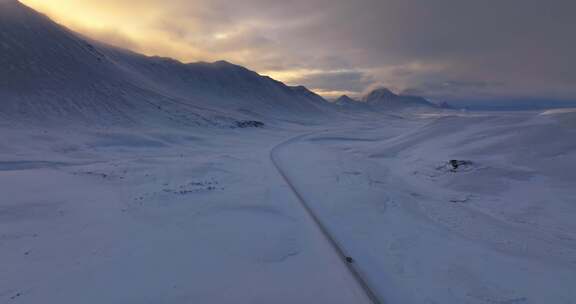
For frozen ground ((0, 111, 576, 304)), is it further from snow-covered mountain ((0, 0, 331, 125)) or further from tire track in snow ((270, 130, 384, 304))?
snow-covered mountain ((0, 0, 331, 125))

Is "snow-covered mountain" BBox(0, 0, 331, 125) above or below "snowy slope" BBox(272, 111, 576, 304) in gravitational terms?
above

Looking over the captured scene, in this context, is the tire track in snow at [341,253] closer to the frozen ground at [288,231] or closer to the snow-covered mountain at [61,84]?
the frozen ground at [288,231]

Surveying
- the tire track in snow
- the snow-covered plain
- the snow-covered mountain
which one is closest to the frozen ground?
the snow-covered plain

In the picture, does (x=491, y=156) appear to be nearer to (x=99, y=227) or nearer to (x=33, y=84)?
(x=99, y=227)

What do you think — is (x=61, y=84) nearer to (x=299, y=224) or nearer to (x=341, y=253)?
(x=299, y=224)

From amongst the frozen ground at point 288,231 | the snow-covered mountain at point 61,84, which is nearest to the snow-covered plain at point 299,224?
the frozen ground at point 288,231

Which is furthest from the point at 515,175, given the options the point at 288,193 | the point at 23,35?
the point at 23,35

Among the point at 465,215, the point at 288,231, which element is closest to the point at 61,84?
the point at 288,231

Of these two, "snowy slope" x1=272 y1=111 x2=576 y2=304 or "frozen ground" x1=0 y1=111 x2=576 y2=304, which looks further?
"snowy slope" x1=272 y1=111 x2=576 y2=304
